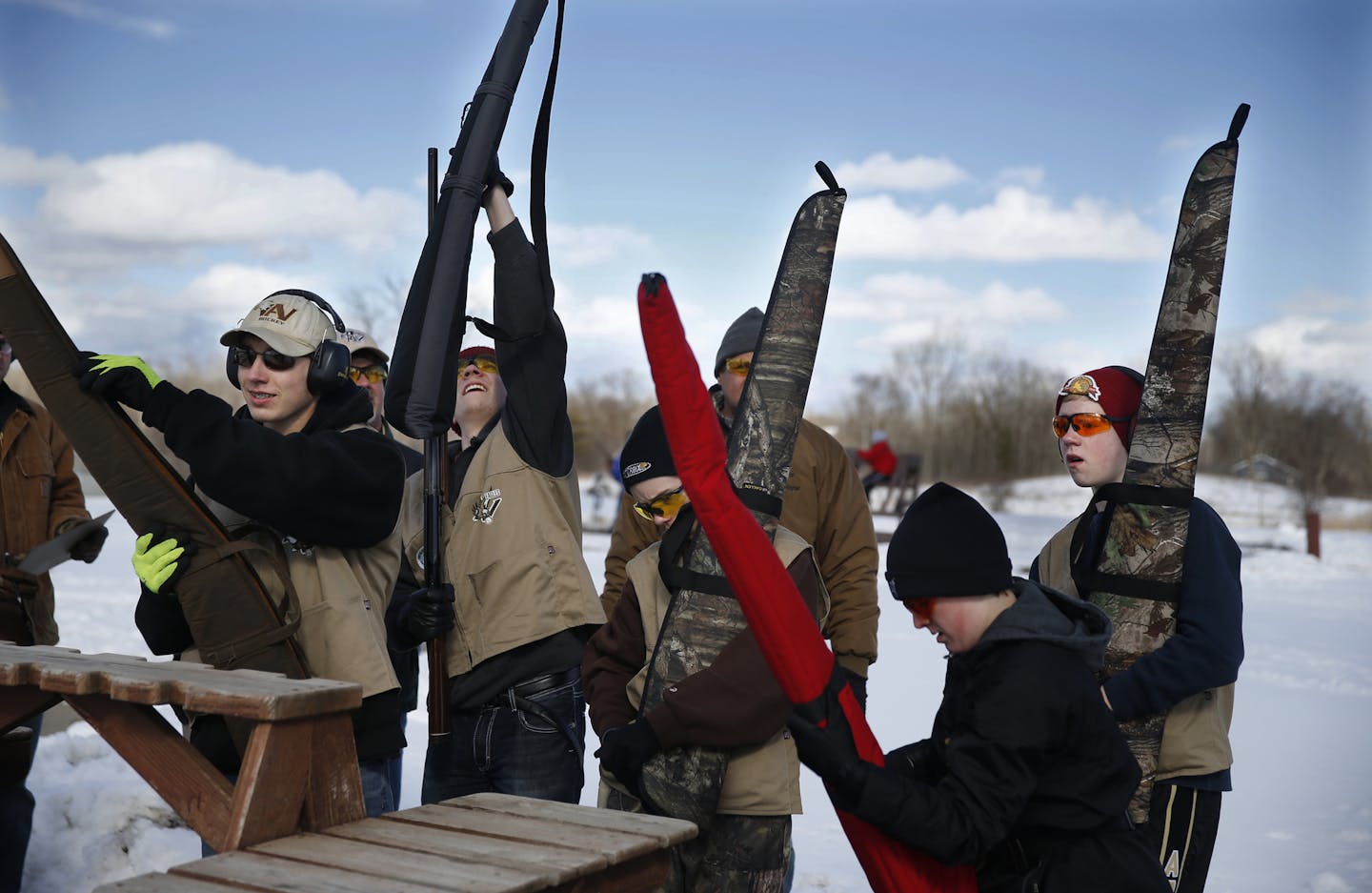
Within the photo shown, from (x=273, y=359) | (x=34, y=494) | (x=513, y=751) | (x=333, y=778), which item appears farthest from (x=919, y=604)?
(x=34, y=494)

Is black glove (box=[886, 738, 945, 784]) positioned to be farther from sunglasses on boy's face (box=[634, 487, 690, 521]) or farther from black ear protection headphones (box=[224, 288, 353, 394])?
black ear protection headphones (box=[224, 288, 353, 394])

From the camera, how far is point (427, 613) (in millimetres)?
3186

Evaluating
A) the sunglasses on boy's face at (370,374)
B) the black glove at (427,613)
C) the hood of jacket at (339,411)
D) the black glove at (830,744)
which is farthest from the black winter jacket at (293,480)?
the sunglasses on boy's face at (370,374)

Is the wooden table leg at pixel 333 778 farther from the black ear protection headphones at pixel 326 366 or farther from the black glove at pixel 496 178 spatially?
the black glove at pixel 496 178

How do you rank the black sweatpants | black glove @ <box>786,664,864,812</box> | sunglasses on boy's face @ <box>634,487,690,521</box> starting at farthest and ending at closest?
sunglasses on boy's face @ <box>634,487,690,521</box>
the black sweatpants
black glove @ <box>786,664,864,812</box>

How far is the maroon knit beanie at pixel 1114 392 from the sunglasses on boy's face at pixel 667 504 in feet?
3.36

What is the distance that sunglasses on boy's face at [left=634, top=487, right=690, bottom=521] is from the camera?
116 inches

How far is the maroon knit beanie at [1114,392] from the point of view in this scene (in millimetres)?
3119

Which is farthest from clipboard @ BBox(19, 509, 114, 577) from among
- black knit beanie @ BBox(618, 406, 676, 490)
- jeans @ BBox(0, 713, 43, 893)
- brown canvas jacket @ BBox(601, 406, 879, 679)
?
black knit beanie @ BBox(618, 406, 676, 490)

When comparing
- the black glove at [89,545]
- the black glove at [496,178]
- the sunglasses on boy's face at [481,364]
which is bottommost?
the black glove at [89,545]

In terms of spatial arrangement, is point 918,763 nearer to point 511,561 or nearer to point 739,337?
point 511,561

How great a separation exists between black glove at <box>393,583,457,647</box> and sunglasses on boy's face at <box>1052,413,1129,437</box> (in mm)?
1668

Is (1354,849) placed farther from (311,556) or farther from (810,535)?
(311,556)

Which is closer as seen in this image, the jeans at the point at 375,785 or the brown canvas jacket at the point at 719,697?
the brown canvas jacket at the point at 719,697
